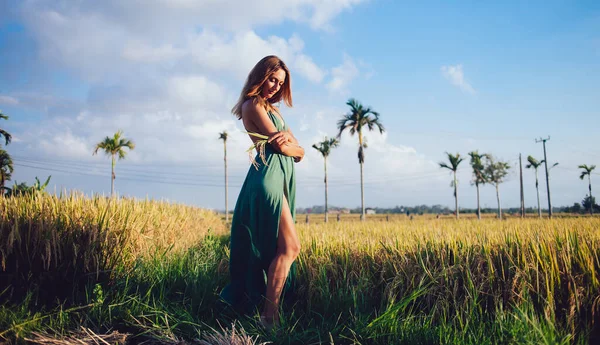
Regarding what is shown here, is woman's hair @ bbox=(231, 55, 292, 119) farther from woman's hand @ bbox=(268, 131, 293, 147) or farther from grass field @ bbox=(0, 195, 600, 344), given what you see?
grass field @ bbox=(0, 195, 600, 344)

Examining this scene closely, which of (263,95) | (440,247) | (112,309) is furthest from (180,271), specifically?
(440,247)

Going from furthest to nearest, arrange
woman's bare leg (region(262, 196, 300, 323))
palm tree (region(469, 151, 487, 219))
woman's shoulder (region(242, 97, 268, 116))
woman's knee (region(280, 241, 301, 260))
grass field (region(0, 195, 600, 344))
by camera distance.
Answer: palm tree (region(469, 151, 487, 219)) → woman's shoulder (region(242, 97, 268, 116)) → woman's knee (region(280, 241, 301, 260)) → woman's bare leg (region(262, 196, 300, 323)) → grass field (region(0, 195, 600, 344))

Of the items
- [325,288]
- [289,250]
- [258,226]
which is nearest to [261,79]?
[258,226]

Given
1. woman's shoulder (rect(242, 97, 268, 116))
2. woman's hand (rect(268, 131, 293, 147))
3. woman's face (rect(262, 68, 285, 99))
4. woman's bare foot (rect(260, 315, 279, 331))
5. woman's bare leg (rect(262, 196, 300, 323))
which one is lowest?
woman's bare foot (rect(260, 315, 279, 331))

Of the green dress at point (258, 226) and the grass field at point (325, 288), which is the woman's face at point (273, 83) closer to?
the green dress at point (258, 226)

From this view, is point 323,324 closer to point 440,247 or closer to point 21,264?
point 440,247

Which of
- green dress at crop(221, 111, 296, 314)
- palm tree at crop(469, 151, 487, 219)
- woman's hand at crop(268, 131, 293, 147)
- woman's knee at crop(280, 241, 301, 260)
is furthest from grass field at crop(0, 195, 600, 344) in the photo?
palm tree at crop(469, 151, 487, 219)

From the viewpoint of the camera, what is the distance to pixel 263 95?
9.84 feet

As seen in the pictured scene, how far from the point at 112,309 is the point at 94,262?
75 centimetres

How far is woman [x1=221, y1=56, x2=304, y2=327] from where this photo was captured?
2.76m

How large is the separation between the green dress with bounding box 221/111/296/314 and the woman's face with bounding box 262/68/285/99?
0.16 m

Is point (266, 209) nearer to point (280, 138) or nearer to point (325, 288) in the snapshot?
point (280, 138)

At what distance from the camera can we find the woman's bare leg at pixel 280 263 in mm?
2625

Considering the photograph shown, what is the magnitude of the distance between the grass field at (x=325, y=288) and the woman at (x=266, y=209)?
0.78 ft
